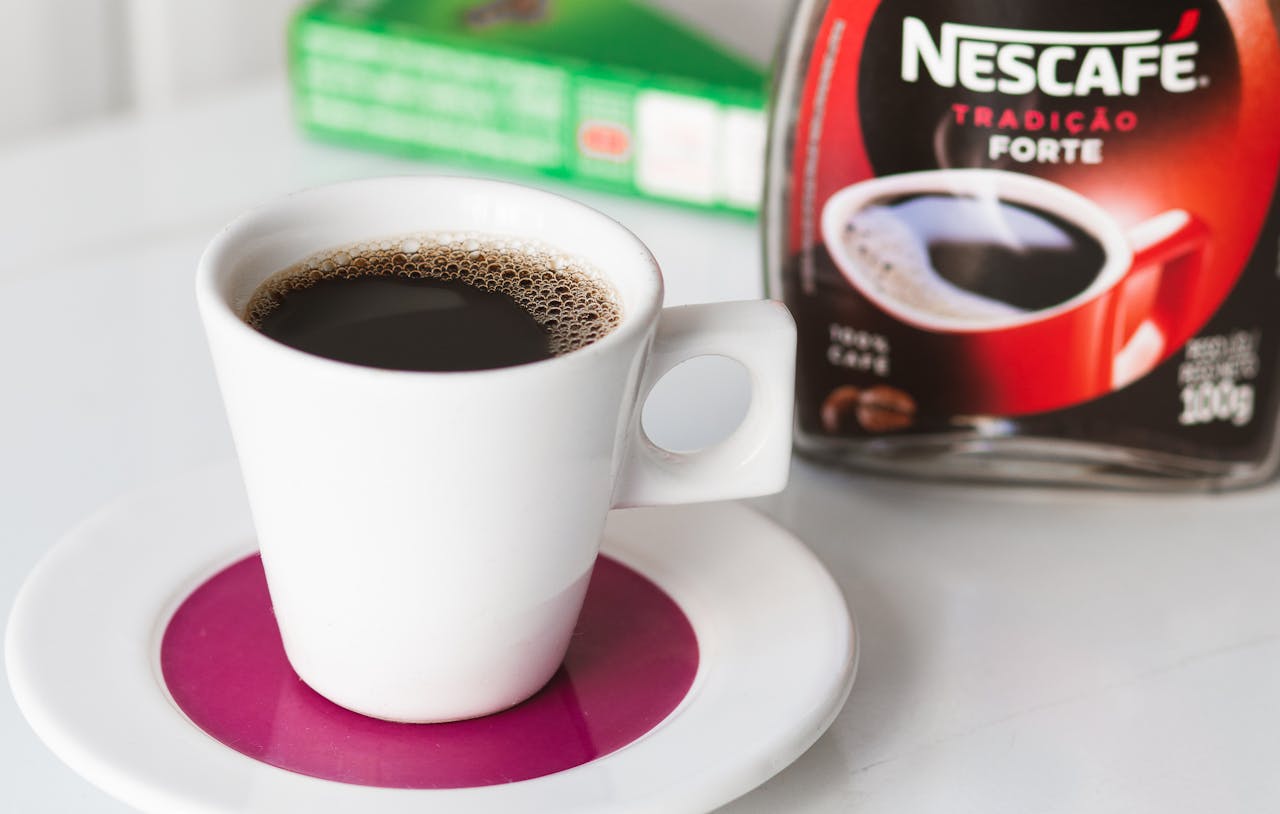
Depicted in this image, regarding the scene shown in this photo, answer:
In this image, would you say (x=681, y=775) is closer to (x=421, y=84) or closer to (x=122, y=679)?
(x=122, y=679)

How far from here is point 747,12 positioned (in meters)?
0.95

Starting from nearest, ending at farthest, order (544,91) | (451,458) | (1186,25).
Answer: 1. (451,458)
2. (1186,25)
3. (544,91)

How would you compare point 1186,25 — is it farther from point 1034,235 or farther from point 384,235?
point 384,235

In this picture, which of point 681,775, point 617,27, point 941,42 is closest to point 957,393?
point 941,42

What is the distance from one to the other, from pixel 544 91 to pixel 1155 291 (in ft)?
1.09

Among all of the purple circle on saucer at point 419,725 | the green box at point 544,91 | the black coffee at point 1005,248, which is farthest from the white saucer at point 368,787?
the green box at point 544,91

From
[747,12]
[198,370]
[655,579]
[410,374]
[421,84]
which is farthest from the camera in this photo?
[747,12]

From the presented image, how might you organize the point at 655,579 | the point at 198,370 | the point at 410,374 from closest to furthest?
the point at 410,374 → the point at 655,579 → the point at 198,370

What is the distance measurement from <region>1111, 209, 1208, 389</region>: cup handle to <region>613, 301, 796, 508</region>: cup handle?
0.16 metres

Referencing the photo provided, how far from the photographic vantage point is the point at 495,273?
43 centimetres

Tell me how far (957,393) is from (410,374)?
25cm

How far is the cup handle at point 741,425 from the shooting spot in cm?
40

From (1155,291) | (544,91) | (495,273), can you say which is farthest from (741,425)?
(544,91)

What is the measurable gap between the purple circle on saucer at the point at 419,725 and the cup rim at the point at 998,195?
5.5 inches
